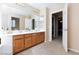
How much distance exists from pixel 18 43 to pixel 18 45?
72mm

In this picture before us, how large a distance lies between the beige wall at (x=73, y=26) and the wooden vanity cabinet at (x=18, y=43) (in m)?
1.86

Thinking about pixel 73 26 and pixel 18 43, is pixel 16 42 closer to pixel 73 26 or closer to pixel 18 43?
pixel 18 43

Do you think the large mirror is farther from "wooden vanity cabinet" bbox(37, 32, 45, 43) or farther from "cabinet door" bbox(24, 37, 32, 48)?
"wooden vanity cabinet" bbox(37, 32, 45, 43)

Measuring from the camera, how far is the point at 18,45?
3734 millimetres

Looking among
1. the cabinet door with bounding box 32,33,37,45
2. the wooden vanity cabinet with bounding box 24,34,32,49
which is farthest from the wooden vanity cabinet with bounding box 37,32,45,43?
the wooden vanity cabinet with bounding box 24,34,32,49

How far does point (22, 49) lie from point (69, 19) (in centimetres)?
215

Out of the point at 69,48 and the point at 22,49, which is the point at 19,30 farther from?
the point at 69,48

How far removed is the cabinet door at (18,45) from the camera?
3526 millimetres

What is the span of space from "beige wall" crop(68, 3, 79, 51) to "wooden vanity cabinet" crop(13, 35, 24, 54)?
1.86 m

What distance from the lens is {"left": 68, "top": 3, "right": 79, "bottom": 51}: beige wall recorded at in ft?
12.7

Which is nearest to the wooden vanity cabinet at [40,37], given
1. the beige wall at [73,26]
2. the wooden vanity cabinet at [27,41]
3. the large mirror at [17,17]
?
the large mirror at [17,17]

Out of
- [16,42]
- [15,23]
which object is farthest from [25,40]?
[15,23]

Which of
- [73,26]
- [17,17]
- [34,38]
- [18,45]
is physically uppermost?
[17,17]

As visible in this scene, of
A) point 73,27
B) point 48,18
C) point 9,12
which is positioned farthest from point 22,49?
point 48,18
